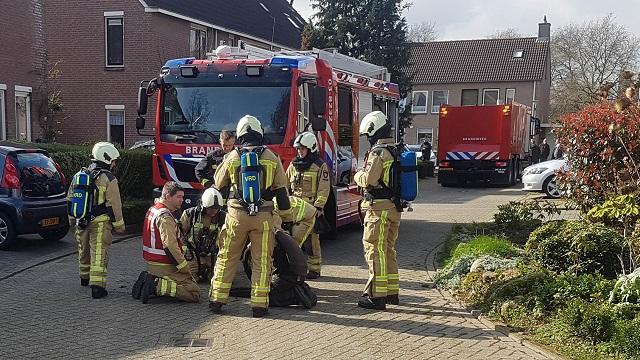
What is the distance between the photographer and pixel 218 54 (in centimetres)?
1033

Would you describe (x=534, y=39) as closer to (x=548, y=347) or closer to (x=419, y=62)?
(x=419, y=62)

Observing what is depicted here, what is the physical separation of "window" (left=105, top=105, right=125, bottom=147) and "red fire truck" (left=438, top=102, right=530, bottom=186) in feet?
39.0

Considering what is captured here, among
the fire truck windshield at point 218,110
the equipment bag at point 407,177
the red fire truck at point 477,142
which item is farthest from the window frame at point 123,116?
the equipment bag at point 407,177

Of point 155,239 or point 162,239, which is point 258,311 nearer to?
point 162,239

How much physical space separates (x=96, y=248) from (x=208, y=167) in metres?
1.80

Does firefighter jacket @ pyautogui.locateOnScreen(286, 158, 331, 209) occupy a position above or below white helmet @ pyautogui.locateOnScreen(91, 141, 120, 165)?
below

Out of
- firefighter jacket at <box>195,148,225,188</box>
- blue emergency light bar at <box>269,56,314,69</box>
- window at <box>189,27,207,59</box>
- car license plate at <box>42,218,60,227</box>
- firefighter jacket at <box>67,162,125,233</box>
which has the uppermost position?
window at <box>189,27,207,59</box>

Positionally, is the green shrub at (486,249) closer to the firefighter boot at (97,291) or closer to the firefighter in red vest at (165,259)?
the firefighter in red vest at (165,259)

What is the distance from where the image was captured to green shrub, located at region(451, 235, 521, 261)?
Result: 8.55m

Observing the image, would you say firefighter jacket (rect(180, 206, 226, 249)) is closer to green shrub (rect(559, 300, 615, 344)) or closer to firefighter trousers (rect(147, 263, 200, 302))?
firefighter trousers (rect(147, 263, 200, 302))

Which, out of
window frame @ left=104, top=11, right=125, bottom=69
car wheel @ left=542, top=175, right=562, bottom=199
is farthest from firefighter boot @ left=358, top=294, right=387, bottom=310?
window frame @ left=104, top=11, right=125, bottom=69

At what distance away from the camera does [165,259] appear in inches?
275

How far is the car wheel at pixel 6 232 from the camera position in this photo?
9.65 m

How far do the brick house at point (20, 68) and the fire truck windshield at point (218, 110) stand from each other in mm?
11766
